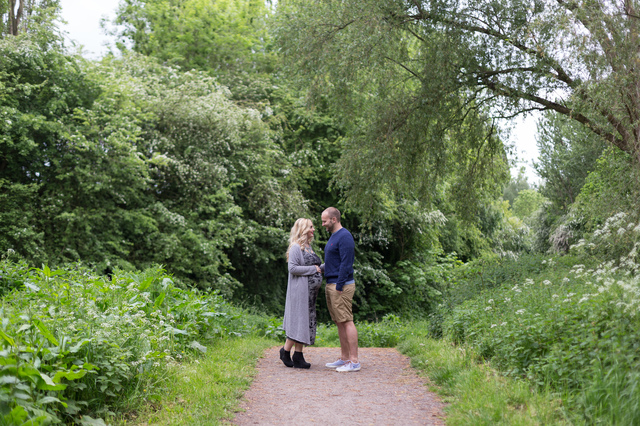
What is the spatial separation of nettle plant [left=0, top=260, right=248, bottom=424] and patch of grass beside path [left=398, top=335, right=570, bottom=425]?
2.76 meters

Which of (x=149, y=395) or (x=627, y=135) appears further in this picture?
(x=627, y=135)

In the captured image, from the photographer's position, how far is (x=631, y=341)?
412 cm

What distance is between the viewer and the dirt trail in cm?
471

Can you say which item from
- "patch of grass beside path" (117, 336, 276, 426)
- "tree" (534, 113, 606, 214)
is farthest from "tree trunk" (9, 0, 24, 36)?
"tree" (534, 113, 606, 214)

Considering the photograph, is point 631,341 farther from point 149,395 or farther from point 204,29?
point 204,29

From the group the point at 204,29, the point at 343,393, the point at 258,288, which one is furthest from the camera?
the point at 204,29

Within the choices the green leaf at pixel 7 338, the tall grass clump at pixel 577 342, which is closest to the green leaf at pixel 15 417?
the green leaf at pixel 7 338

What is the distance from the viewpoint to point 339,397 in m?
A: 5.50

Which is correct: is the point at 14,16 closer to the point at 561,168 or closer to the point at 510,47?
the point at 510,47

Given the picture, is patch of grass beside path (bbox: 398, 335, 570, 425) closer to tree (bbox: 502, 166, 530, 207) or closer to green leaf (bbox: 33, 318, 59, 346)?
green leaf (bbox: 33, 318, 59, 346)

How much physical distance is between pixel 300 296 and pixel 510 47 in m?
7.19

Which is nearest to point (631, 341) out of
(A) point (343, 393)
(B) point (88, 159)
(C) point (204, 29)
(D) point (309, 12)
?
(A) point (343, 393)

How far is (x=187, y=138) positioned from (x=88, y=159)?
3.15m

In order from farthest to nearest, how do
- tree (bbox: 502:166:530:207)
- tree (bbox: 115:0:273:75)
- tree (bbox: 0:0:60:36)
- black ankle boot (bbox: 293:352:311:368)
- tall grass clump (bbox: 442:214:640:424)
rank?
tree (bbox: 502:166:530:207) < tree (bbox: 115:0:273:75) < tree (bbox: 0:0:60:36) < black ankle boot (bbox: 293:352:311:368) < tall grass clump (bbox: 442:214:640:424)
